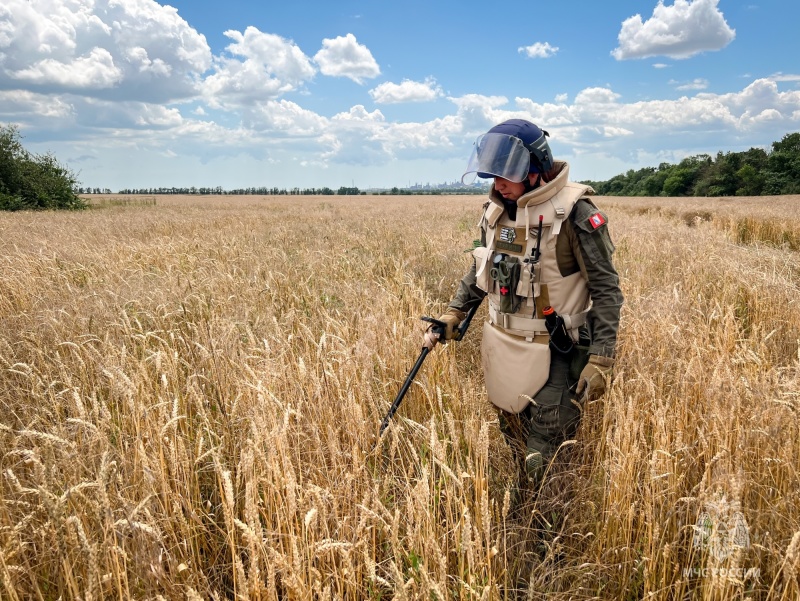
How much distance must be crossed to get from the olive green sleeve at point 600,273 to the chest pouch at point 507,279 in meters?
0.38

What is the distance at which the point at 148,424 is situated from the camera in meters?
2.21

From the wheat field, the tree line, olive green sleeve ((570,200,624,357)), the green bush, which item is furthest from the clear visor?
the tree line

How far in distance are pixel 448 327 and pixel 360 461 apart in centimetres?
113

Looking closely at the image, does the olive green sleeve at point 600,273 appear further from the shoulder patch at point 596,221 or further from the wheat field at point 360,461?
the wheat field at point 360,461

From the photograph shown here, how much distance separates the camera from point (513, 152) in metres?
2.59

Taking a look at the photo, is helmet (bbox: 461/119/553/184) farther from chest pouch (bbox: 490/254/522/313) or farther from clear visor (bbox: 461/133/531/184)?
chest pouch (bbox: 490/254/522/313)

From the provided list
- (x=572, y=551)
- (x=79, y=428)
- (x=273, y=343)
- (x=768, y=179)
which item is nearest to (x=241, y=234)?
(x=273, y=343)

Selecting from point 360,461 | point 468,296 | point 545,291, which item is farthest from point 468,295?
point 360,461

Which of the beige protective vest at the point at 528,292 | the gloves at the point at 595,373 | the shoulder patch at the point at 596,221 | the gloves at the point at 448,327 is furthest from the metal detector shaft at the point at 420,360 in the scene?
the shoulder patch at the point at 596,221

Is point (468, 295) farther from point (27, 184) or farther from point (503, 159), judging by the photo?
point (27, 184)

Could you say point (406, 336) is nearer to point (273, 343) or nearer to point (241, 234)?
point (273, 343)

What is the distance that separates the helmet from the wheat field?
128cm

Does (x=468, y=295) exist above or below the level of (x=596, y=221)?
below

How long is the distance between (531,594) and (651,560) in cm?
47
